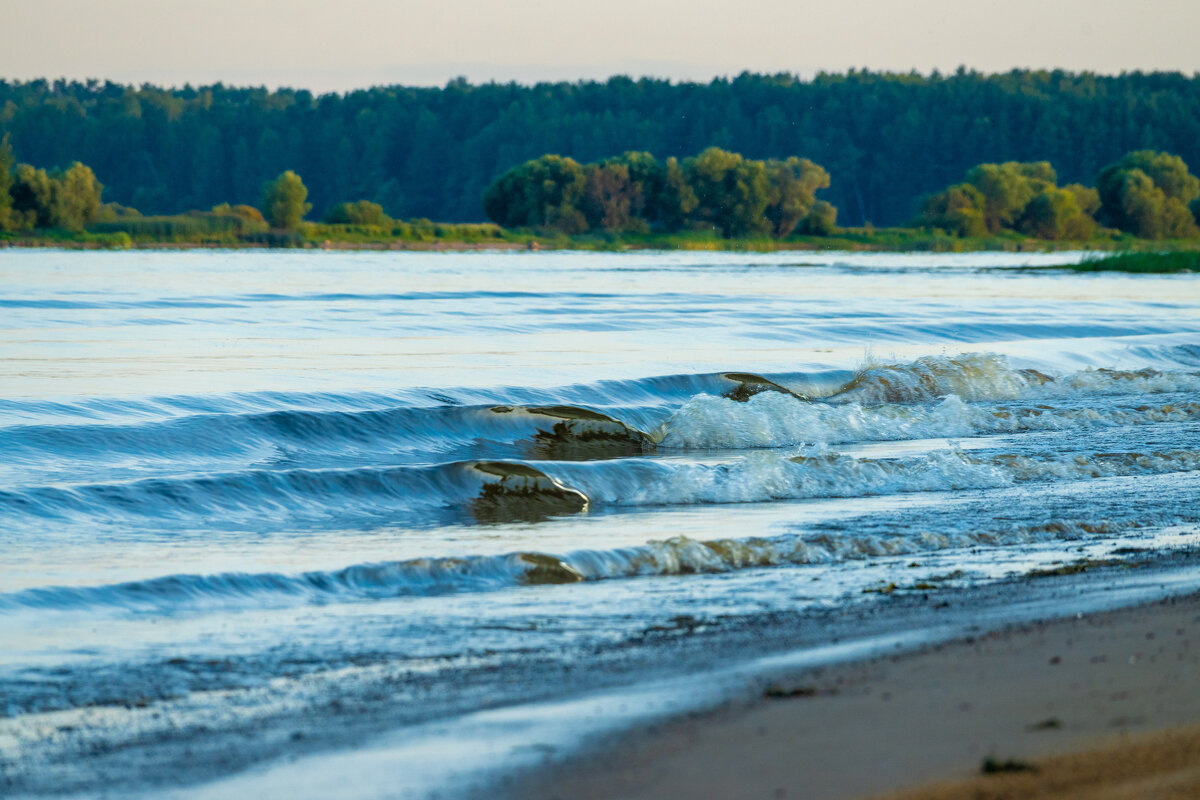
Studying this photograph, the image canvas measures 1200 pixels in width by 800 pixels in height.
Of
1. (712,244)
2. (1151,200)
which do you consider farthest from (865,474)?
(1151,200)

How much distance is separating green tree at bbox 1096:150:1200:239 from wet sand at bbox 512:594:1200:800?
11742 cm

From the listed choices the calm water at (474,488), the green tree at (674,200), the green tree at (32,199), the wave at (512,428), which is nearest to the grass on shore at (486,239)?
the green tree at (674,200)

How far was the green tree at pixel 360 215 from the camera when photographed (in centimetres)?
10606

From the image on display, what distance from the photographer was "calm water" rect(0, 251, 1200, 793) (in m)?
6.01

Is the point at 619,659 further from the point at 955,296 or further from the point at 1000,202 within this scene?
the point at 1000,202

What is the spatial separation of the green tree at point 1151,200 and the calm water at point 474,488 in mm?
92938

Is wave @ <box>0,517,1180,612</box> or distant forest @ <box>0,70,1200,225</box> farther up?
distant forest @ <box>0,70,1200,225</box>

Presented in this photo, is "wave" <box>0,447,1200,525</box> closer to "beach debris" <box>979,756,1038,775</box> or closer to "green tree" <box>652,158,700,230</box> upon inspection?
"beach debris" <box>979,756,1038,775</box>

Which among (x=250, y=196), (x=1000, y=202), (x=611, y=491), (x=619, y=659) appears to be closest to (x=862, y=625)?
(x=619, y=659)

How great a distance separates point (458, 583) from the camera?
24.7 feet

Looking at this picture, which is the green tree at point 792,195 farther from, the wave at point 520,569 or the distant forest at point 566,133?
the wave at point 520,569

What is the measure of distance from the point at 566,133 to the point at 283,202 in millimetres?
67319

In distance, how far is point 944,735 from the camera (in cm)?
445

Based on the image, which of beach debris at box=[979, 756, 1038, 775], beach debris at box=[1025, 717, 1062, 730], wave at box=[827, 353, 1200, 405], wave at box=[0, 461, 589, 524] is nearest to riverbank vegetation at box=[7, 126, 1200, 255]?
wave at box=[827, 353, 1200, 405]
